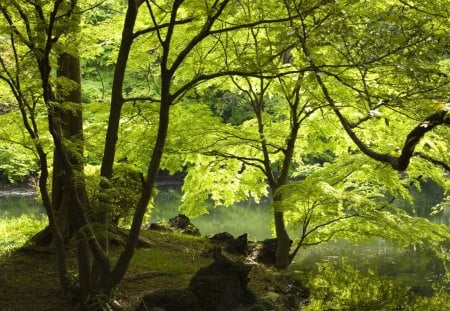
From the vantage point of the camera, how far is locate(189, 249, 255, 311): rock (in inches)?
223

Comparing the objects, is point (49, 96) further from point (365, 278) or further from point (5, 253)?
point (365, 278)

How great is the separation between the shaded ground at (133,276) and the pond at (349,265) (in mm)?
1052

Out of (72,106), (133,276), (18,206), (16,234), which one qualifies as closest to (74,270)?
(133,276)

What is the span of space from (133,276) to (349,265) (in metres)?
5.84

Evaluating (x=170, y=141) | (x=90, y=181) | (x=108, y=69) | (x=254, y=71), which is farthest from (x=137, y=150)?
(x=108, y=69)

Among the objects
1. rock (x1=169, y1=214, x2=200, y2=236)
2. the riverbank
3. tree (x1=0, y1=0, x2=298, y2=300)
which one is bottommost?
rock (x1=169, y1=214, x2=200, y2=236)

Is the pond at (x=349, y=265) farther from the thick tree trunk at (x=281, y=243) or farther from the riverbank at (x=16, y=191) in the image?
the riverbank at (x=16, y=191)

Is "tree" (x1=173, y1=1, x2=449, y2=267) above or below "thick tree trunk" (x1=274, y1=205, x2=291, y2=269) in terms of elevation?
above

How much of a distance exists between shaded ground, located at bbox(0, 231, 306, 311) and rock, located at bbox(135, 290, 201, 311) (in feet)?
1.54

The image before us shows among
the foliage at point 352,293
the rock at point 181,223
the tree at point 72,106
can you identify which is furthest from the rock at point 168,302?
the rock at point 181,223

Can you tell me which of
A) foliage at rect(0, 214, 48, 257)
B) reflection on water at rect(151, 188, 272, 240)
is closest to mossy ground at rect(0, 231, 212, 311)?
foliage at rect(0, 214, 48, 257)

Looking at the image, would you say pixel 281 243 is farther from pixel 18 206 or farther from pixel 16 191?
pixel 16 191

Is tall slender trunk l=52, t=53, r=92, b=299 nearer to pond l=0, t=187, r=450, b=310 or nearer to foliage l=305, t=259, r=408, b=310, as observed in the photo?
pond l=0, t=187, r=450, b=310

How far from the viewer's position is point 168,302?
5285 millimetres
